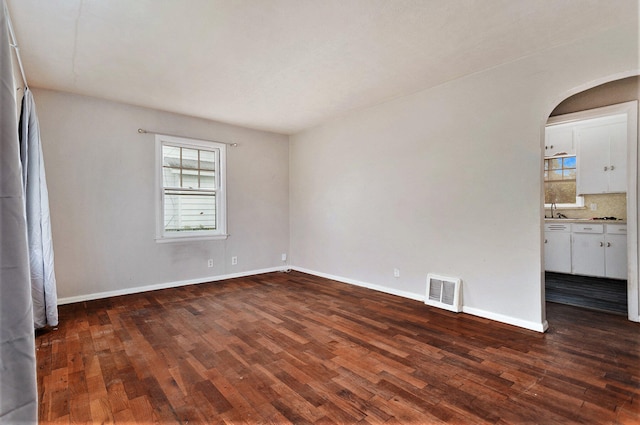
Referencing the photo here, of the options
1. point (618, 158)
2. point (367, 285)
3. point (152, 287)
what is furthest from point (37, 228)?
point (618, 158)

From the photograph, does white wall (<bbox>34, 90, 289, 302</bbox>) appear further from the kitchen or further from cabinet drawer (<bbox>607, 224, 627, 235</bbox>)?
cabinet drawer (<bbox>607, 224, 627, 235</bbox>)

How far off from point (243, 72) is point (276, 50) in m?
0.61

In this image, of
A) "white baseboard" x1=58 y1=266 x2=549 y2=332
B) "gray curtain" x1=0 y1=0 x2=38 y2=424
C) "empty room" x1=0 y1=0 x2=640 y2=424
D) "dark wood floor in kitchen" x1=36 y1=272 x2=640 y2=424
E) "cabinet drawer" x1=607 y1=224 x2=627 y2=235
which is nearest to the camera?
"gray curtain" x1=0 y1=0 x2=38 y2=424

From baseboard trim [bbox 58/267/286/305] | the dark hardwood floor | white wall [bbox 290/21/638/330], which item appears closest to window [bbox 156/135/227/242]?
baseboard trim [bbox 58/267/286/305]

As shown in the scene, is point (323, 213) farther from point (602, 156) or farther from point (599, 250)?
point (602, 156)

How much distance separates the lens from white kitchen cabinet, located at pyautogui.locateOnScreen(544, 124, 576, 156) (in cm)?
532

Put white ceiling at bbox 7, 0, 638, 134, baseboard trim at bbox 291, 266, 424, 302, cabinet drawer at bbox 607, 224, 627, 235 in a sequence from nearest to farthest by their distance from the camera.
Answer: white ceiling at bbox 7, 0, 638, 134
baseboard trim at bbox 291, 266, 424, 302
cabinet drawer at bbox 607, 224, 627, 235

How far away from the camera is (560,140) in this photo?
17.9 ft

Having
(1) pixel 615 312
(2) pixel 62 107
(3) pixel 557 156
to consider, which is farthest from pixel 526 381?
(2) pixel 62 107

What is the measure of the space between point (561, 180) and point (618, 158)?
1005 mm

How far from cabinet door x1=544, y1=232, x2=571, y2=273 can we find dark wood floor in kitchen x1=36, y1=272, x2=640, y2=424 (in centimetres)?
218

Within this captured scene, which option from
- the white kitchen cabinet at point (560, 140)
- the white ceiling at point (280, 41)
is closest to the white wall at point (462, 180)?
the white ceiling at point (280, 41)

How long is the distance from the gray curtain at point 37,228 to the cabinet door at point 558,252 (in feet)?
22.9

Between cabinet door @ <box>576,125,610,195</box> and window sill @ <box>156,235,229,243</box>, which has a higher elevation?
cabinet door @ <box>576,125,610,195</box>
